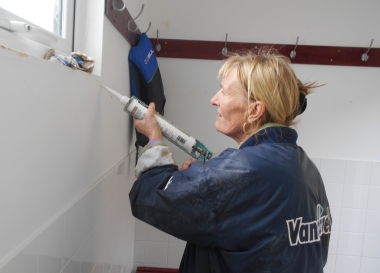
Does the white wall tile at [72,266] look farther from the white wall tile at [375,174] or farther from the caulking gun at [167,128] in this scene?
the white wall tile at [375,174]

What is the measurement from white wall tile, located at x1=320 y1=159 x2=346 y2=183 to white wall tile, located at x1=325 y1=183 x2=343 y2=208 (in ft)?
0.08

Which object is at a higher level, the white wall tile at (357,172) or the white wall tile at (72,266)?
the white wall tile at (357,172)

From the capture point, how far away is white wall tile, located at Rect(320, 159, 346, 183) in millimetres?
1669

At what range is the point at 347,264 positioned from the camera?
5.66ft

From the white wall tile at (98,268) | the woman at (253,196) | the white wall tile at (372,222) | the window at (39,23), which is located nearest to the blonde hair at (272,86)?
the woman at (253,196)

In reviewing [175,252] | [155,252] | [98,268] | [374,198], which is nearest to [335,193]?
[374,198]

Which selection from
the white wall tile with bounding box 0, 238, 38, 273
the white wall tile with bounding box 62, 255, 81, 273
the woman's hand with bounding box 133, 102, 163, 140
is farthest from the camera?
the woman's hand with bounding box 133, 102, 163, 140

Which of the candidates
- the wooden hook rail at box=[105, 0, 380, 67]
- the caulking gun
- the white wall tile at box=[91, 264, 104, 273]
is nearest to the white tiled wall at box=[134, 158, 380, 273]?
the wooden hook rail at box=[105, 0, 380, 67]

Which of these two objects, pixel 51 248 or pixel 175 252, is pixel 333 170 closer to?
pixel 175 252

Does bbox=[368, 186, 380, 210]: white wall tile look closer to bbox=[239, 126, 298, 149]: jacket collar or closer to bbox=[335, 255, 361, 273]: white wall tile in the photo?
bbox=[335, 255, 361, 273]: white wall tile

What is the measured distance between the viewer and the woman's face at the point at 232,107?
2.32 ft

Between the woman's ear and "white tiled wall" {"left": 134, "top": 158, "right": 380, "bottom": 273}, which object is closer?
the woman's ear

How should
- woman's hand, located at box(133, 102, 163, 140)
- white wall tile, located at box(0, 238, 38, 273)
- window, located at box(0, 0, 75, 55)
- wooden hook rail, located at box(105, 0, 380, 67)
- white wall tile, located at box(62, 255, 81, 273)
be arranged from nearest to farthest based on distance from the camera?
white wall tile, located at box(0, 238, 38, 273)
window, located at box(0, 0, 75, 55)
white wall tile, located at box(62, 255, 81, 273)
woman's hand, located at box(133, 102, 163, 140)
wooden hook rail, located at box(105, 0, 380, 67)

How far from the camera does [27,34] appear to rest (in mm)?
571
